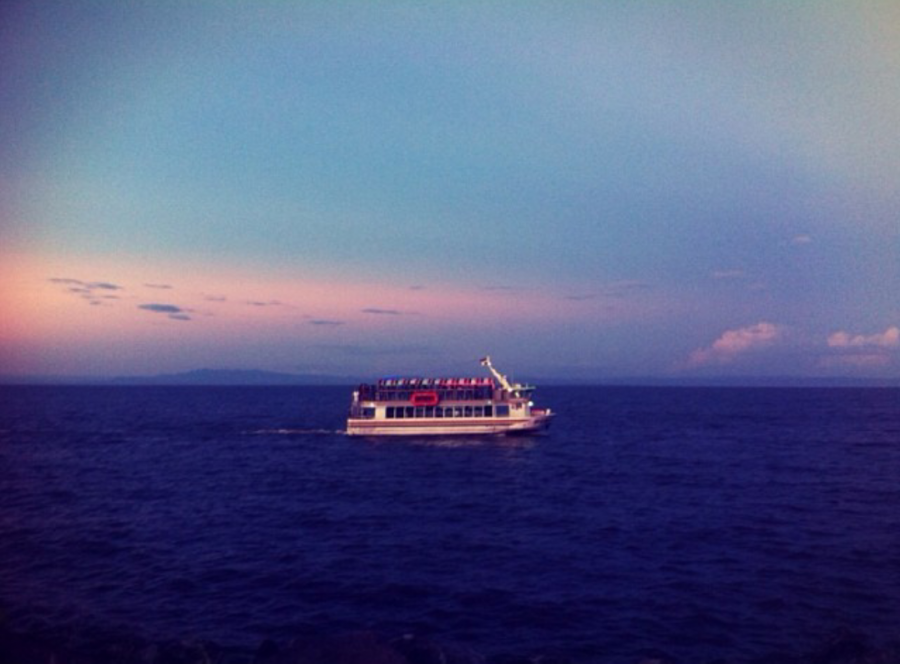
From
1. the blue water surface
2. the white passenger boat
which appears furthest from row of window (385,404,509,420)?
the blue water surface

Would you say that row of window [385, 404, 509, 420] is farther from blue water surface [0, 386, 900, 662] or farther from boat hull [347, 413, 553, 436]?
blue water surface [0, 386, 900, 662]

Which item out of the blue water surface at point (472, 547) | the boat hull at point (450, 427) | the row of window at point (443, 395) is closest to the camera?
the blue water surface at point (472, 547)

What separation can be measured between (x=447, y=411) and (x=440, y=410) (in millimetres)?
854

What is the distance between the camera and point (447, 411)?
72.2 meters

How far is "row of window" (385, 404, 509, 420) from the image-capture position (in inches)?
2827

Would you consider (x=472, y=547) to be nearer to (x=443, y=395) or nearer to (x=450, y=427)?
(x=450, y=427)

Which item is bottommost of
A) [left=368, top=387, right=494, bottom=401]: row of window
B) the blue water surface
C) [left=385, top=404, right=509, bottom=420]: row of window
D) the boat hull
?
the blue water surface

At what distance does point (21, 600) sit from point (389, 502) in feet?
70.0

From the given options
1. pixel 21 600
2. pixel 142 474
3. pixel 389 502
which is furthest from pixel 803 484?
pixel 142 474

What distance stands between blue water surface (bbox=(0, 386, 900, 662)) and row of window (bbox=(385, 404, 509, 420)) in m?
8.17

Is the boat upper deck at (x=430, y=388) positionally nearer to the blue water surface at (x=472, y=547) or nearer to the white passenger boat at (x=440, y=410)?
the white passenger boat at (x=440, y=410)

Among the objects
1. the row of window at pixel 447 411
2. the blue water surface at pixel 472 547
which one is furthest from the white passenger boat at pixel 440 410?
the blue water surface at pixel 472 547

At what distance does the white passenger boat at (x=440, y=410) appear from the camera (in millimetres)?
71000

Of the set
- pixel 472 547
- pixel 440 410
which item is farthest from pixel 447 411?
pixel 472 547
